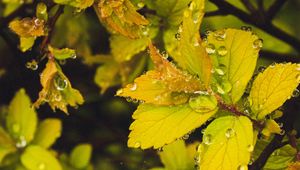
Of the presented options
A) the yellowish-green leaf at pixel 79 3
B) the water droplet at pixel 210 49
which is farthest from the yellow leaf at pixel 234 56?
the yellowish-green leaf at pixel 79 3

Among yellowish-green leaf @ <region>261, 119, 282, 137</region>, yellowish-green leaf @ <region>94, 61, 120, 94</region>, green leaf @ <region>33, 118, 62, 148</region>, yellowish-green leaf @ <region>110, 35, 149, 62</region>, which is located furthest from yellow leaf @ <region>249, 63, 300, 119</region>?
green leaf @ <region>33, 118, 62, 148</region>

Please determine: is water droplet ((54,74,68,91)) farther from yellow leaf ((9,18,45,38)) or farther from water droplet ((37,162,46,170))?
water droplet ((37,162,46,170))

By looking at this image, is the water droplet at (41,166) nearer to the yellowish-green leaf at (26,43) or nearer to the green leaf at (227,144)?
the yellowish-green leaf at (26,43)

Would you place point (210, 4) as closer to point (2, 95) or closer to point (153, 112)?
point (153, 112)

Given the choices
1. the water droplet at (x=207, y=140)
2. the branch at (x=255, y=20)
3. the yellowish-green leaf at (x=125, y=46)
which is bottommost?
the yellowish-green leaf at (x=125, y=46)

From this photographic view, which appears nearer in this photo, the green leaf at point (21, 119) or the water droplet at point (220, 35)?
the water droplet at point (220, 35)

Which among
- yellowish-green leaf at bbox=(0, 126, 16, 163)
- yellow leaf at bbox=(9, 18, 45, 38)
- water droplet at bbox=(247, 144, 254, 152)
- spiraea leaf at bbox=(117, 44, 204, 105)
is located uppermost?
spiraea leaf at bbox=(117, 44, 204, 105)

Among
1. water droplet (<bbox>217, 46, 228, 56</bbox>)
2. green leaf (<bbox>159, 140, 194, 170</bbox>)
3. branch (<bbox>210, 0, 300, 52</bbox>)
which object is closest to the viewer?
water droplet (<bbox>217, 46, 228, 56</bbox>)

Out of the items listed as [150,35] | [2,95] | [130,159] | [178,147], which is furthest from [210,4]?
[2,95]
